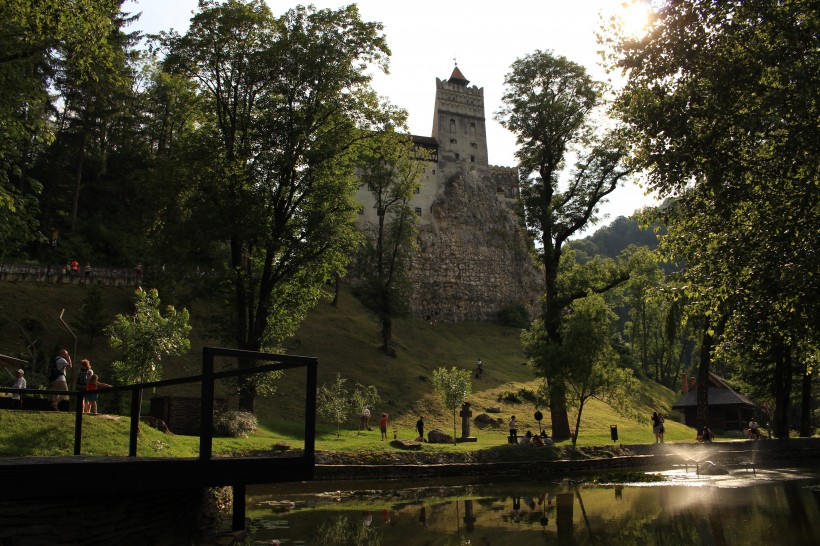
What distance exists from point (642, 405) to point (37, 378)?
4786 cm

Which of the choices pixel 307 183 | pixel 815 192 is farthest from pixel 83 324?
pixel 815 192

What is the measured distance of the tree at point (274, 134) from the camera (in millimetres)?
26250

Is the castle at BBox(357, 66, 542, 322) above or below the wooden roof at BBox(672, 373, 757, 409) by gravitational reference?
above

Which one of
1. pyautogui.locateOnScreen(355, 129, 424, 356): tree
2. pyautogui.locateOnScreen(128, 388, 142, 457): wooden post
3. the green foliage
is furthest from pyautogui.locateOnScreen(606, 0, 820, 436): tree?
the green foliage

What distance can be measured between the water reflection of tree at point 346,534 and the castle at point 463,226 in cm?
6492

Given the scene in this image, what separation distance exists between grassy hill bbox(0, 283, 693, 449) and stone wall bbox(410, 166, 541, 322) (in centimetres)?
1285

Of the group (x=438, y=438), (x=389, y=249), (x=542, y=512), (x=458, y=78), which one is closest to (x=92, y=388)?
(x=542, y=512)

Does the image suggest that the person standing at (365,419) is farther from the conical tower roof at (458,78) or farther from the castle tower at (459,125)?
the conical tower roof at (458,78)

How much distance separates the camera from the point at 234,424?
81.9 ft

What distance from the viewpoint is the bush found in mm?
24672

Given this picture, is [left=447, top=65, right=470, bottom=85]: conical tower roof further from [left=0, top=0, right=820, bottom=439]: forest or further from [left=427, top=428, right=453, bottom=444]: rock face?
[left=427, top=428, right=453, bottom=444]: rock face

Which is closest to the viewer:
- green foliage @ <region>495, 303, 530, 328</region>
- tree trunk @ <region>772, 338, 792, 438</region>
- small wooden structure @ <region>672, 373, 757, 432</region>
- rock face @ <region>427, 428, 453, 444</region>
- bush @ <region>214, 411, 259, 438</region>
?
bush @ <region>214, 411, 259, 438</region>

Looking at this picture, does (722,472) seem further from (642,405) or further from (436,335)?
(436,335)

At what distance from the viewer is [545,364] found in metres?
29.8
